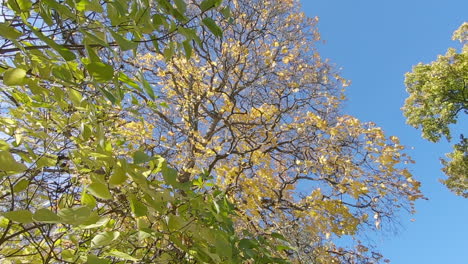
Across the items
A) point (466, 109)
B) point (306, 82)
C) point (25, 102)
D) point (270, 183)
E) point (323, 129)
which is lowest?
point (25, 102)

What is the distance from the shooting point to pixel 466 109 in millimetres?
12805

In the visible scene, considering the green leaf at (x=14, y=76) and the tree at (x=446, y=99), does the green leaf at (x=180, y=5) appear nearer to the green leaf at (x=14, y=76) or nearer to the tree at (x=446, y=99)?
the green leaf at (x=14, y=76)

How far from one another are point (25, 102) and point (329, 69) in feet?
19.2

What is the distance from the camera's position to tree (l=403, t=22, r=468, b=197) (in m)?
12.5

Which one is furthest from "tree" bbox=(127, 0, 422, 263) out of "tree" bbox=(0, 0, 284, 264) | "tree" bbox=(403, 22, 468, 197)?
"tree" bbox=(403, 22, 468, 197)

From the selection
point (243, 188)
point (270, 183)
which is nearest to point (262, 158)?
point (270, 183)

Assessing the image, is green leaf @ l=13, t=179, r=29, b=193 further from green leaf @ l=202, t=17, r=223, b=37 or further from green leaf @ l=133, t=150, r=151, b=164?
green leaf @ l=202, t=17, r=223, b=37

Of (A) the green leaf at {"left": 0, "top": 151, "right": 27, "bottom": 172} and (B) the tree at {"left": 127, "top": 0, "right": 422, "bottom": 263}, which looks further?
(B) the tree at {"left": 127, "top": 0, "right": 422, "bottom": 263}

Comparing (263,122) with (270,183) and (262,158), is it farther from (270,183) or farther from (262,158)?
(270,183)

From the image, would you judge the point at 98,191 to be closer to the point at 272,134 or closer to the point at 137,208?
the point at 137,208

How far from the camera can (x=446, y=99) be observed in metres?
12.9

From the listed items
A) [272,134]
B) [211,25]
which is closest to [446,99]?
[272,134]

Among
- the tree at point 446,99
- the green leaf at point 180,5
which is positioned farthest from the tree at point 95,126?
the tree at point 446,99

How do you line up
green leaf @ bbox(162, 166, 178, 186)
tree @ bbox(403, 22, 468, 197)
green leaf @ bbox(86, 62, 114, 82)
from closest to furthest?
green leaf @ bbox(86, 62, 114, 82)
green leaf @ bbox(162, 166, 178, 186)
tree @ bbox(403, 22, 468, 197)
